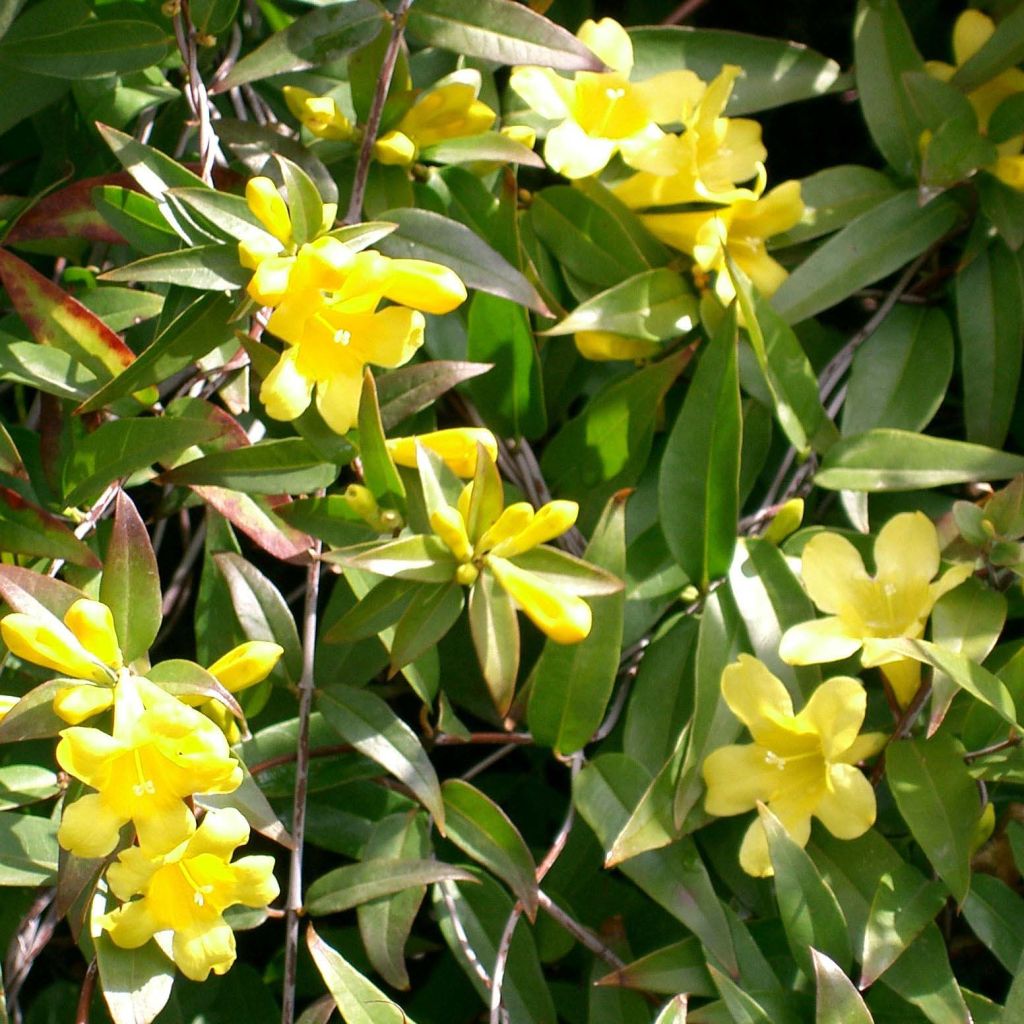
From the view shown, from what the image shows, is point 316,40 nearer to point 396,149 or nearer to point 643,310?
point 396,149

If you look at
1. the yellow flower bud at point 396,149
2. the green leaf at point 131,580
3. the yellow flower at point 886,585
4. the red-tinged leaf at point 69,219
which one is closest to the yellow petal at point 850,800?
the yellow flower at point 886,585

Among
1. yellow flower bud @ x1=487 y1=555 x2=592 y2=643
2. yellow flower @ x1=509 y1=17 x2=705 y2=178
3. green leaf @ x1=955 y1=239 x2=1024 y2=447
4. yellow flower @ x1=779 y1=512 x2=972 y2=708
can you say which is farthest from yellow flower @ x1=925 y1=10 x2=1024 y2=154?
yellow flower bud @ x1=487 y1=555 x2=592 y2=643

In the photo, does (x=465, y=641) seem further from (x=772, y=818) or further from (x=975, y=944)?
(x=975, y=944)

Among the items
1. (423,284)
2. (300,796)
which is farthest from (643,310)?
(300,796)

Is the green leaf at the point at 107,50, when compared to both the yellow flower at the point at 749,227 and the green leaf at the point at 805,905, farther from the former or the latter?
the green leaf at the point at 805,905

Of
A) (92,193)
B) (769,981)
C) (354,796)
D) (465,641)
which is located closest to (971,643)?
(769,981)

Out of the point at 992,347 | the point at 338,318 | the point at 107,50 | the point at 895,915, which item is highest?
the point at 107,50
